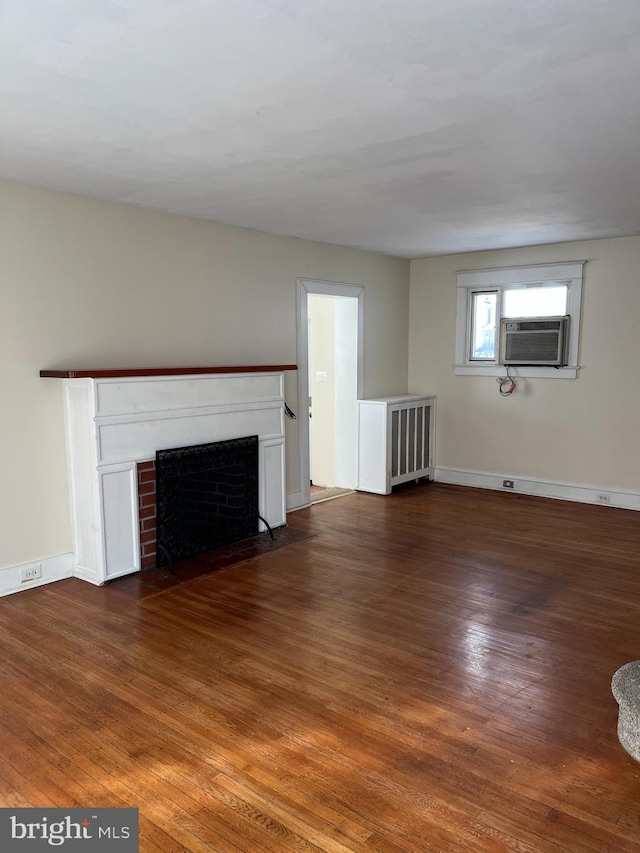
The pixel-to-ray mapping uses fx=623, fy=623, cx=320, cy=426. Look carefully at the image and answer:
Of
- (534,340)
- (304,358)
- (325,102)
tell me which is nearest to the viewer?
(325,102)

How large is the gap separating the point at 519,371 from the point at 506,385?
0.65 ft

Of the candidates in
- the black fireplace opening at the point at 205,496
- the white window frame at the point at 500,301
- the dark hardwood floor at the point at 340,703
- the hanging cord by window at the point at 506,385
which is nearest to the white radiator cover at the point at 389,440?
the white window frame at the point at 500,301

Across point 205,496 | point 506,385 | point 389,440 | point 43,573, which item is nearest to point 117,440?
point 205,496

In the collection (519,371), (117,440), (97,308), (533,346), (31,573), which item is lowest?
(31,573)

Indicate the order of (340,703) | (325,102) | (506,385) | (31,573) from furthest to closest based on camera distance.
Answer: (506,385)
(31,573)
(340,703)
(325,102)

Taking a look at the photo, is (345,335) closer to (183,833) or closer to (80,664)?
(80,664)

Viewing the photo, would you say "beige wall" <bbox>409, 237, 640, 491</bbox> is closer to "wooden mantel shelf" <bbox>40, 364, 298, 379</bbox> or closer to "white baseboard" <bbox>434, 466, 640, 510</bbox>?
"white baseboard" <bbox>434, 466, 640, 510</bbox>

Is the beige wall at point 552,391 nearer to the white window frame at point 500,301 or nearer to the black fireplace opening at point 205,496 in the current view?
the white window frame at point 500,301

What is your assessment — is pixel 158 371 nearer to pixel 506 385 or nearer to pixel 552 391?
pixel 506 385

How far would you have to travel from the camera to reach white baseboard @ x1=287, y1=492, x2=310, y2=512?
5.68 metres

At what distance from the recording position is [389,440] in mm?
6227

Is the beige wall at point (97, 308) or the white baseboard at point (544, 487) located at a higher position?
the beige wall at point (97, 308)

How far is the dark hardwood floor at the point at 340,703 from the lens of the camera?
1994 mm

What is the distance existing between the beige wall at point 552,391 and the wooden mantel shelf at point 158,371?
2249mm
